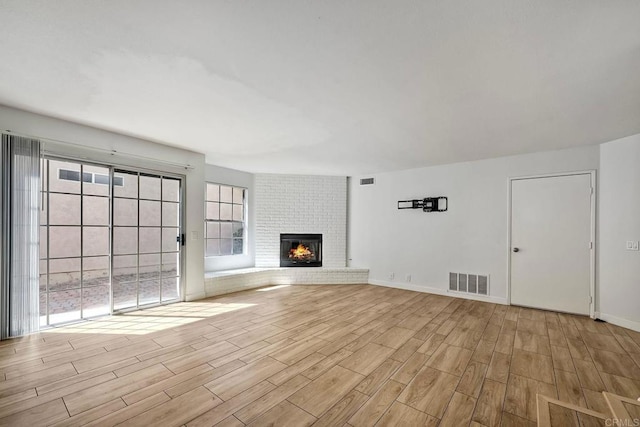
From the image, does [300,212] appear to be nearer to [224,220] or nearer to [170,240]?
[224,220]

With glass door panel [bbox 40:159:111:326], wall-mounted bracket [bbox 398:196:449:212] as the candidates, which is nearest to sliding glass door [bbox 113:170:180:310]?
glass door panel [bbox 40:159:111:326]

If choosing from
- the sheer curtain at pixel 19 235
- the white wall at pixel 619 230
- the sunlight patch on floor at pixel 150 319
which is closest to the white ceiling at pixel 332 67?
the white wall at pixel 619 230

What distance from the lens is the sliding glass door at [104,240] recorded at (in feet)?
11.0

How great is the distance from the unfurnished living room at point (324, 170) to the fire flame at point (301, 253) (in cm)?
77

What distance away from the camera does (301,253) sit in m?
6.35

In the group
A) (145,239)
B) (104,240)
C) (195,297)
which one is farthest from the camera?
(195,297)

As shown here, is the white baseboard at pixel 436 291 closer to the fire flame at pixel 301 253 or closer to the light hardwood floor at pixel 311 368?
the light hardwood floor at pixel 311 368

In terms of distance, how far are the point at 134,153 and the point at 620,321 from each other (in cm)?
700

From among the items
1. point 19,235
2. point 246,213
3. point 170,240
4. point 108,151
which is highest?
point 108,151

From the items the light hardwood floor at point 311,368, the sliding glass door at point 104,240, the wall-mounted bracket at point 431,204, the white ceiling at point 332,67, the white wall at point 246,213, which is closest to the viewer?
the white ceiling at point 332,67

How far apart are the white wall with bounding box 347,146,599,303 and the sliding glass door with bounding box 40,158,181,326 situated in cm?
391

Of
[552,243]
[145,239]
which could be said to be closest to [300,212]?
[145,239]

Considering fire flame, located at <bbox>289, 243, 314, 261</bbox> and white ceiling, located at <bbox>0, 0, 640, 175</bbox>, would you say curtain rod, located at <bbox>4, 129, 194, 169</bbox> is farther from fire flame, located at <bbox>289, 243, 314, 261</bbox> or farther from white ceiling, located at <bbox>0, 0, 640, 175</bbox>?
fire flame, located at <bbox>289, 243, 314, 261</bbox>

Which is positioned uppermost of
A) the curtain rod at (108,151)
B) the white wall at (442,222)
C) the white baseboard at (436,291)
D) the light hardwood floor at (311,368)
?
the curtain rod at (108,151)
